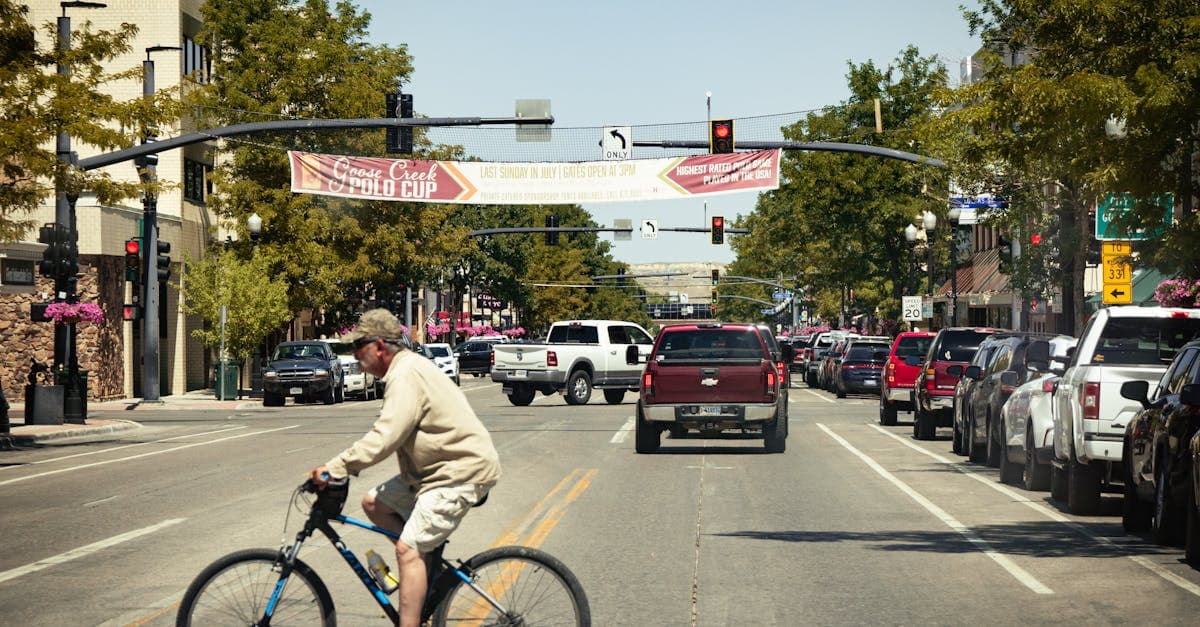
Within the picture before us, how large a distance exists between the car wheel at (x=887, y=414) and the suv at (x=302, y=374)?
61.2 feet

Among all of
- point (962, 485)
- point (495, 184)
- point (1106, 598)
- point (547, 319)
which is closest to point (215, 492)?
point (962, 485)

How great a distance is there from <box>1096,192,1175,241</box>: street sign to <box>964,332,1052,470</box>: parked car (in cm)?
199

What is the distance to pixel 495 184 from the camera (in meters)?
42.5

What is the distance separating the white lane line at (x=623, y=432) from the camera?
2759cm

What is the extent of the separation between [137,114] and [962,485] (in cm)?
1718

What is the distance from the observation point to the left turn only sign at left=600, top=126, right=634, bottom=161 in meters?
36.8

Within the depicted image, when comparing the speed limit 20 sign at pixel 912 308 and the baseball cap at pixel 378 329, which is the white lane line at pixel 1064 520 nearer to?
the baseball cap at pixel 378 329

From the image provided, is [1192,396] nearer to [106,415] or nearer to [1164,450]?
[1164,450]

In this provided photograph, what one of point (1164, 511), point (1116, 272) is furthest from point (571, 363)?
point (1164, 511)

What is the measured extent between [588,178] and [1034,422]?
2442 centimetres

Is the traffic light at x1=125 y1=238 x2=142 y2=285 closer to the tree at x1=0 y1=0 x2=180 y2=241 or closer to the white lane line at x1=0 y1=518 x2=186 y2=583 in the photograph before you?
the tree at x1=0 y1=0 x2=180 y2=241

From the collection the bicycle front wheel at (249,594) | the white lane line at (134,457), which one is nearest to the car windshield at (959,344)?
the white lane line at (134,457)

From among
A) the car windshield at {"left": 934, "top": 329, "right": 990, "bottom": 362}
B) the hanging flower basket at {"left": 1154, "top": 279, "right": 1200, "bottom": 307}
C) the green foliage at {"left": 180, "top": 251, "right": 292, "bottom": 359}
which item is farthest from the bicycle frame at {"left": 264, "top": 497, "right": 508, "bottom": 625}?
the green foliage at {"left": 180, "top": 251, "right": 292, "bottom": 359}

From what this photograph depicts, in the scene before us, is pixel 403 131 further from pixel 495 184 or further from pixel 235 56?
pixel 235 56
